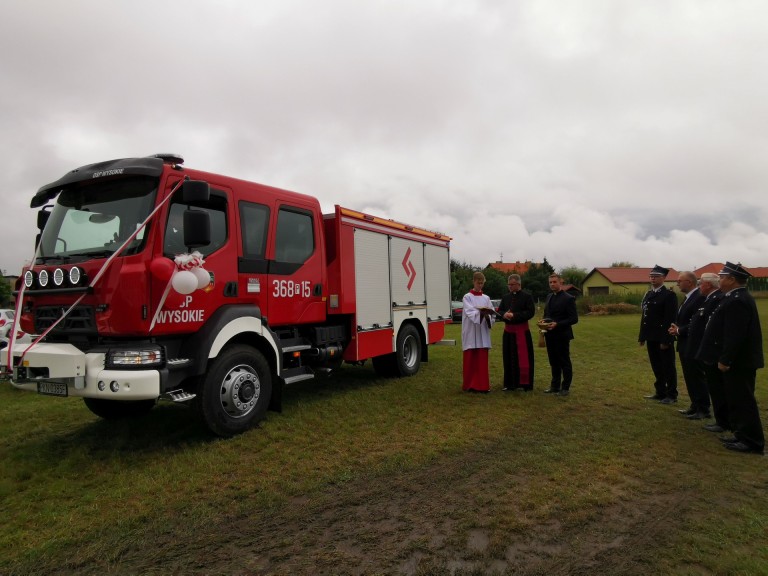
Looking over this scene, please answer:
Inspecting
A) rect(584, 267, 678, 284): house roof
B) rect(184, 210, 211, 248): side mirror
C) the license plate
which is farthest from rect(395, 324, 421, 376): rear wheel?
rect(584, 267, 678, 284): house roof

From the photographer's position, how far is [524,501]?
12.0ft

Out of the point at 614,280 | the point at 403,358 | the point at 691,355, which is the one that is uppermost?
the point at 614,280

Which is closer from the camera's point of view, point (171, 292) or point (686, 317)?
point (171, 292)

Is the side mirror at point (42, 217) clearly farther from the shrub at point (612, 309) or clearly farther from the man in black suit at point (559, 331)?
the shrub at point (612, 309)

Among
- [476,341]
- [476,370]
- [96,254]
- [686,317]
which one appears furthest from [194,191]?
[686,317]

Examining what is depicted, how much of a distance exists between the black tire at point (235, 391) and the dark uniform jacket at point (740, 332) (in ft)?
15.8

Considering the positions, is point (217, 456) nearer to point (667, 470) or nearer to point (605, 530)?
point (605, 530)

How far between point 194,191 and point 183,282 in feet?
2.98

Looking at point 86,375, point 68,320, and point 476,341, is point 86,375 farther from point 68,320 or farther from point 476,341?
point 476,341

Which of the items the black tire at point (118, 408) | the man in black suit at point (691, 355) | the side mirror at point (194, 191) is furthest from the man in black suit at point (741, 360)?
the black tire at point (118, 408)

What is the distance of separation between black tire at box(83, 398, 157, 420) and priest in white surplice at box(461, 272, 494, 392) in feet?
14.8

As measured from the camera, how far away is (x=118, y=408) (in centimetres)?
593

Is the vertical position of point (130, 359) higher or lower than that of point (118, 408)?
higher

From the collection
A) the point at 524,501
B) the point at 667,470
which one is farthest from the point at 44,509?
the point at 667,470
